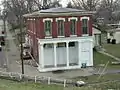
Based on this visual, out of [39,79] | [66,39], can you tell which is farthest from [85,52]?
[39,79]

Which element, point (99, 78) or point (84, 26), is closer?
point (99, 78)

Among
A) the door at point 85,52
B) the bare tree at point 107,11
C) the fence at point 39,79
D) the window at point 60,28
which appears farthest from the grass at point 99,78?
the bare tree at point 107,11

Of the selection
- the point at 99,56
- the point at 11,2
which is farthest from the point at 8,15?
the point at 99,56

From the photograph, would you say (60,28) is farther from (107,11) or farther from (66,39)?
(107,11)

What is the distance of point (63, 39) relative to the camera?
1305 inches

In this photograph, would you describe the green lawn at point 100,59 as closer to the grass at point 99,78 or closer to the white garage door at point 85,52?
the white garage door at point 85,52

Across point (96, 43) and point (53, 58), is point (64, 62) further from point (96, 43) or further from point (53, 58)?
point (96, 43)

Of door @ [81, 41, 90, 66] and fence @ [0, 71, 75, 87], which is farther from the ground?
door @ [81, 41, 90, 66]

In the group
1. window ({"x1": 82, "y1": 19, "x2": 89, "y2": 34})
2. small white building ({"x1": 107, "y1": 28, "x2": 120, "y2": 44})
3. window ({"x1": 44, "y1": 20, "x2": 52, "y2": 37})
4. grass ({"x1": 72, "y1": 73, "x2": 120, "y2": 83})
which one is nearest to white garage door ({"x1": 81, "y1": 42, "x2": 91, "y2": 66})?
window ({"x1": 82, "y1": 19, "x2": 89, "y2": 34})

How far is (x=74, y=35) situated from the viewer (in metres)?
33.6

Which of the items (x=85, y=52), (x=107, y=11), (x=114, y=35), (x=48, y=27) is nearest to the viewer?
(x=48, y=27)

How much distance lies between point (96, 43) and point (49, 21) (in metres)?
18.1

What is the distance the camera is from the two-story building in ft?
108

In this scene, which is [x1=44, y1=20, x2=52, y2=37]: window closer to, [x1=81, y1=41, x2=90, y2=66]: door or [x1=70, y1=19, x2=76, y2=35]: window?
[x1=70, y1=19, x2=76, y2=35]: window
